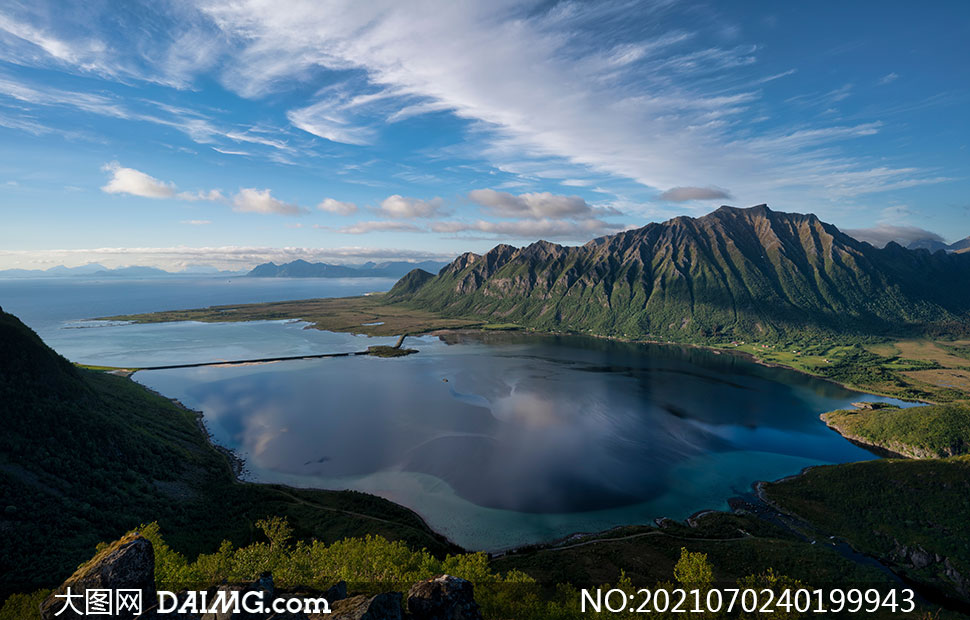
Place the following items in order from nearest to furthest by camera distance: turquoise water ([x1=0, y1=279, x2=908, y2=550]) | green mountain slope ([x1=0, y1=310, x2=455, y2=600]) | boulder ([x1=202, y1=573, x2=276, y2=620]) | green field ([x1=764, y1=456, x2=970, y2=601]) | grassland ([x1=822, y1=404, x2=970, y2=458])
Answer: boulder ([x1=202, y1=573, x2=276, y2=620]) < green mountain slope ([x1=0, y1=310, x2=455, y2=600]) < green field ([x1=764, y1=456, x2=970, y2=601]) < turquoise water ([x1=0, y1=279, x2=908, y2=550]) < grassland ([x1=822, y1=404, x2=970, y2=458])

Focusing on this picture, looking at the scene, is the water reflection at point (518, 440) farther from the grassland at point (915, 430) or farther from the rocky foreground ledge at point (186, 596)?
→ the rocky foreground ledge at point (186, 596)

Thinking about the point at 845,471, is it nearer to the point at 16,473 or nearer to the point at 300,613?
the point at 300,613

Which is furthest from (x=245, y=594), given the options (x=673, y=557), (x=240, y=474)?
(x=240, y=474)

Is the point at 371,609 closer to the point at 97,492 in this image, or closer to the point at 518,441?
the point at 97,492

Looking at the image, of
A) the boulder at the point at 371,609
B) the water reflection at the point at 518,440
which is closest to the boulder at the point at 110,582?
the boulder at the point at 371,609

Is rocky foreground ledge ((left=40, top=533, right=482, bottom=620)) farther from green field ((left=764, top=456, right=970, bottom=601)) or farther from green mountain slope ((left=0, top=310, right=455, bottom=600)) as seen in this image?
green field ((left=764, top=456, right=970, bottom=601))

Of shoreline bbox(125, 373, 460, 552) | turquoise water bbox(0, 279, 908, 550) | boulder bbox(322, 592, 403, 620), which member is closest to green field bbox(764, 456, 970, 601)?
turquoise water bbox(0, 279, 908, 550)
